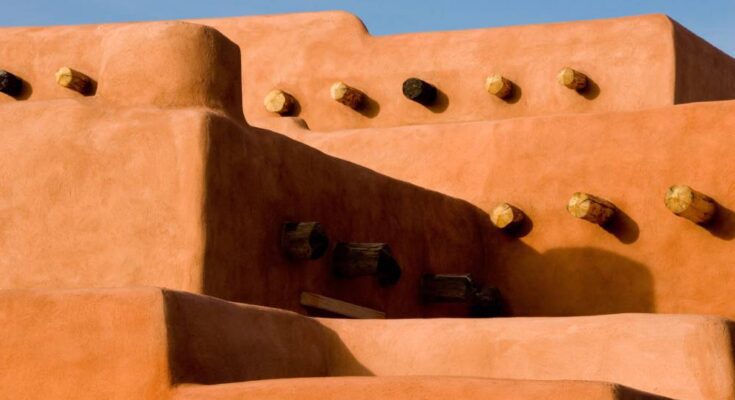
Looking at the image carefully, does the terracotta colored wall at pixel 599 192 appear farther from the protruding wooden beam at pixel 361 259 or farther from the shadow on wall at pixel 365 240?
the protruding wooden beam at pixel 361 259

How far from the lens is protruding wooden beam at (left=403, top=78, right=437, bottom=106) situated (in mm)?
14695

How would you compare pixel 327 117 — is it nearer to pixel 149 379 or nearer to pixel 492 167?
pixel 492 167

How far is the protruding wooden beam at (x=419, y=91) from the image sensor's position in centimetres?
1470

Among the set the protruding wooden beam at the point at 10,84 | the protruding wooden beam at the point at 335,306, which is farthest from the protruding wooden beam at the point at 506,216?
the protruding wooden beam at the point at 10,84

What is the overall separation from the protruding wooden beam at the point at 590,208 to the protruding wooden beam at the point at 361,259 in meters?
2.33

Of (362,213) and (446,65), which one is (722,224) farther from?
(446,65)

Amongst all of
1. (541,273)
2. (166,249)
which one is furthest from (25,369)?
Result: (541,273)

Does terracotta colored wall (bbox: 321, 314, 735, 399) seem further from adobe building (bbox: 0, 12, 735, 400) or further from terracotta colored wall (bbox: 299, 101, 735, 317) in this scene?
terracotta colored wall (bbox: 299, 101, 735, 317)

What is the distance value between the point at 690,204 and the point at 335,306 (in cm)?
339

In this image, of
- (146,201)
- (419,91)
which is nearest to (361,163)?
(419,91)

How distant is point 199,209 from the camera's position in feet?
28.1

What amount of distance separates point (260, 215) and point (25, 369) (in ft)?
11.0

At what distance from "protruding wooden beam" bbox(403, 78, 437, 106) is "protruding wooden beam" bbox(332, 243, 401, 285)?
4865 mm

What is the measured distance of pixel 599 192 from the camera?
1198 centimetres
